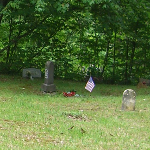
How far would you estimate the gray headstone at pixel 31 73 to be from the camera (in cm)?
1537

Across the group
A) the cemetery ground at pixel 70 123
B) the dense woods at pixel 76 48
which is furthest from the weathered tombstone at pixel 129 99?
the dense woods at pixel 76 48

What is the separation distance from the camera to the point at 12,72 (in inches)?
663

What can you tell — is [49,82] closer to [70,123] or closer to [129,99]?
[129,99]

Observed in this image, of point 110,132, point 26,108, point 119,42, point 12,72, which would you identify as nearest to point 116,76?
point 119,42

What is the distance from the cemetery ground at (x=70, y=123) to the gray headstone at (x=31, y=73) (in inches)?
142

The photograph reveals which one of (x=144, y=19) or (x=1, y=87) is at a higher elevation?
(x=144, y=19)

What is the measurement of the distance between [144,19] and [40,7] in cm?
722

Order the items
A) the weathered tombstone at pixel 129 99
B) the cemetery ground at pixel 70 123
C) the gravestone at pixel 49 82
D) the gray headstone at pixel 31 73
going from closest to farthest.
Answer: the cemetery ground at pixel 70 123 < the weathered tombstone at pixel 129 99 < the gravestone at pixel 49 82 < the gray headstone at pixel 31 73

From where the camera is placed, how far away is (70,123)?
7.34 m

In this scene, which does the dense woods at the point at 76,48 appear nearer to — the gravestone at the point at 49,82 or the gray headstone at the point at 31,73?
the gray headstone at the point at 31,73

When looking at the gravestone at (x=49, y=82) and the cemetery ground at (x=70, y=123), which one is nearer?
the cemetery ground at (x=70, y=123)

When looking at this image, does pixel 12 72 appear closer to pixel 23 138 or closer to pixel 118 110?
pixel 118 110

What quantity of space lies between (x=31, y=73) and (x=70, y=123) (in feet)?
27.8

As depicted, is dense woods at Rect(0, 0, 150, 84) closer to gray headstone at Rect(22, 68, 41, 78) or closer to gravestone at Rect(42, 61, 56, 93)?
gray headstone at Rect(22, 68, 41, 78)
